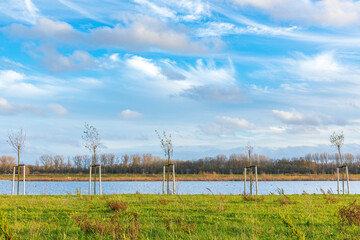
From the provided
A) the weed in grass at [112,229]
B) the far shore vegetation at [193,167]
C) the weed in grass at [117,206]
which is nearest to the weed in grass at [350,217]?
the weed in grass at [112,229]

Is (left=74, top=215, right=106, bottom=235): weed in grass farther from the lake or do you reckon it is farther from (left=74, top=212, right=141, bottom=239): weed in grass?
the lake

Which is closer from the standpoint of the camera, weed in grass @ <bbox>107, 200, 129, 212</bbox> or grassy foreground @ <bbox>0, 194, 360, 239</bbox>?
grassy foreground @ <bbox>0, 194, 360, 239</bbox>

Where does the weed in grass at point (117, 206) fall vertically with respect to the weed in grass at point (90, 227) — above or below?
below

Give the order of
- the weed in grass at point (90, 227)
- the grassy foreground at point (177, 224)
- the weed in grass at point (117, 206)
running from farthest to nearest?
the weed in grass at point (117, 206) < the weed in grass at point (90, 227) < the grassy foreground at point (177, 224)

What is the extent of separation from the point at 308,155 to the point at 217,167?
3530 centimetres

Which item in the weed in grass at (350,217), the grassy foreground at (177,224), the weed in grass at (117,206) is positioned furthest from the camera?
the weed in grass at (117,206)

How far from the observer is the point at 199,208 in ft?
31.5

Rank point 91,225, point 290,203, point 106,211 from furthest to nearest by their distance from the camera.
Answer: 1. point 290,203
2. point 106,211
3. point 91,225

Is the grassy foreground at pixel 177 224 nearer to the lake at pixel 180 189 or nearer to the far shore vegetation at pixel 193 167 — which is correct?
the lake at pixel 180 189

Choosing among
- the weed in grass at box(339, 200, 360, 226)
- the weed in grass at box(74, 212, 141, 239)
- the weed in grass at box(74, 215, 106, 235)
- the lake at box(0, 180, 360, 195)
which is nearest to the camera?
the weed in grass at box(74, 212, 141, 239)

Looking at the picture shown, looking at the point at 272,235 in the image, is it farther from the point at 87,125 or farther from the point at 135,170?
the point at 135,170

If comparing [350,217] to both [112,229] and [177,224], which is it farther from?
[112,229]

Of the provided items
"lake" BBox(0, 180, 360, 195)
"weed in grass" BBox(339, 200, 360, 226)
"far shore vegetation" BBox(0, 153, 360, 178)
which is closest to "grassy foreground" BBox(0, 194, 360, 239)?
"weed in grass" BBox(339, 200, 360, 226)

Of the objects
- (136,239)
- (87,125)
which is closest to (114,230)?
(136,239)
